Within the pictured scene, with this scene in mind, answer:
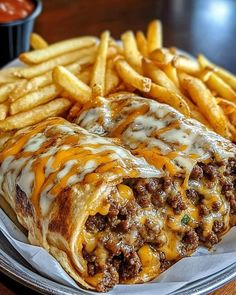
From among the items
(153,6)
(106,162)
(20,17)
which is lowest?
(153,6)

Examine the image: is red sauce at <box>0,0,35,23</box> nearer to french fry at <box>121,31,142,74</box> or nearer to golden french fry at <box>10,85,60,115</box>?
french fry at <box>121,31,142,74</box>

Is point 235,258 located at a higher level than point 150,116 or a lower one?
lower

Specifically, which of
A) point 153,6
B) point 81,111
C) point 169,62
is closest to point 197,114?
point 169,62

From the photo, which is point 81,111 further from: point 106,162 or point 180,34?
point 180,34

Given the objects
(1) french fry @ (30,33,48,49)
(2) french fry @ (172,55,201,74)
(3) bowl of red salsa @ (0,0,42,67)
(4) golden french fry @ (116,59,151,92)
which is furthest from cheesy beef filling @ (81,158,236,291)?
(3) bowl of red salsa @ (0,0,42,67)

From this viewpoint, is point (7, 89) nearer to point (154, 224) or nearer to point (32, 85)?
point (32, 85)

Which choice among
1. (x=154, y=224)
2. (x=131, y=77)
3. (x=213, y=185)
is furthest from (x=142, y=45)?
(x=154, y=224)

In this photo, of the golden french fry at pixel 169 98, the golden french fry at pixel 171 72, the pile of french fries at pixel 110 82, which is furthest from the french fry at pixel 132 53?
the golden french fry at pixel 169 98
